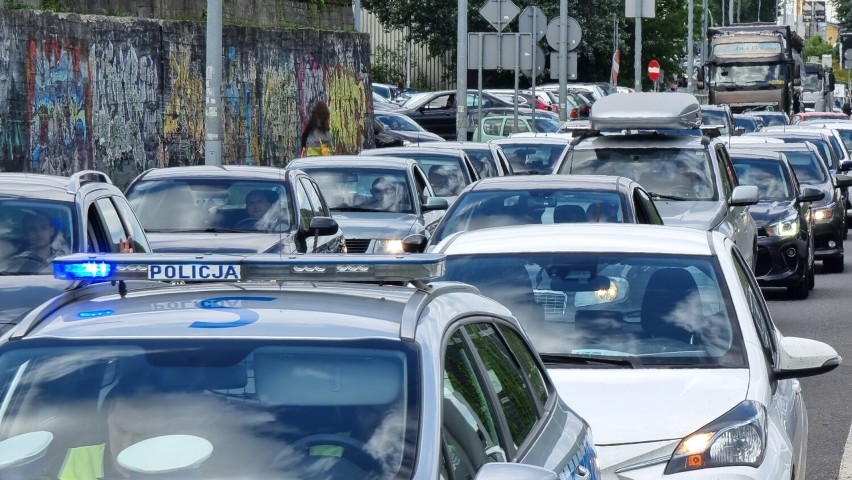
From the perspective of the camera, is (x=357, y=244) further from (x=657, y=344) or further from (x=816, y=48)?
(x=816, y=48)

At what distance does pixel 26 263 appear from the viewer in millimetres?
9727

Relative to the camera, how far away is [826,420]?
10383 mm

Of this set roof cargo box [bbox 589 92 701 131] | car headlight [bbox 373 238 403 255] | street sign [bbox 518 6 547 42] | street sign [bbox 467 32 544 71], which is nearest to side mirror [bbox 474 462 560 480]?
car headlight [bbox 373 238 403 255]

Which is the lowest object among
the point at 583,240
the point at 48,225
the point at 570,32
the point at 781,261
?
the point at 781,261

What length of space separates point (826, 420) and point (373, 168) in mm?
8256

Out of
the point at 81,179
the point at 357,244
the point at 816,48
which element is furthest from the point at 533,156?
the point at 816,48

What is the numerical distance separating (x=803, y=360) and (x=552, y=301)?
113 cm

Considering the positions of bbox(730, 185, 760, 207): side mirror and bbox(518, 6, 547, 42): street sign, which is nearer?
bbox(730, 185, 760, 207): side mirror

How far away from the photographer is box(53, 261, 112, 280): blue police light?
432 centimetres

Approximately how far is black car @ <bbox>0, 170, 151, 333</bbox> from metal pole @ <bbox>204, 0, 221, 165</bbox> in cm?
933

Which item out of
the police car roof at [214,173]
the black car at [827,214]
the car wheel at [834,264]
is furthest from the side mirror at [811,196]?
the police car roof at [214,173]

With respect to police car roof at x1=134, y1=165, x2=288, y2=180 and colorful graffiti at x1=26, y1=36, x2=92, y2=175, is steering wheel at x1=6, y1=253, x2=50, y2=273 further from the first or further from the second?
colorful graffiti at x1=26, y1=36, x2=92, y2=175

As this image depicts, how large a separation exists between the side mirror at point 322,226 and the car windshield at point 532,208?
190 centimetres

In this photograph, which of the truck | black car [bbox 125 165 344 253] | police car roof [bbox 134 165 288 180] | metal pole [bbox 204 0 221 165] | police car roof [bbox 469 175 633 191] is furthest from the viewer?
the truck
